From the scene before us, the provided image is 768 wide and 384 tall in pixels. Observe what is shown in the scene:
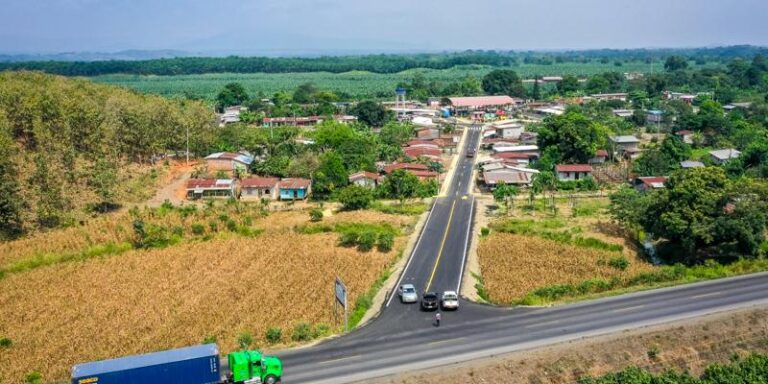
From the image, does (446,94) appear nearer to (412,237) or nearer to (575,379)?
(412,237)

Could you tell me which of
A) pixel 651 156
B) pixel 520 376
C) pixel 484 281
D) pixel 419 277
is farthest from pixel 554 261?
pixel 651 156

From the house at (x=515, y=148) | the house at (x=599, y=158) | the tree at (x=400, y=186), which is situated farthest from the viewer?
the house at (x=515, y=148)

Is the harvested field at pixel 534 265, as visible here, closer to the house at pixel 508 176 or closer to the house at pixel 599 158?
the house at pixel 508 176

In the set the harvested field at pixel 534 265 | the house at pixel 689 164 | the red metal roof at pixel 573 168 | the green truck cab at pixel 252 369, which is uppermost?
the house at pixel 689 164

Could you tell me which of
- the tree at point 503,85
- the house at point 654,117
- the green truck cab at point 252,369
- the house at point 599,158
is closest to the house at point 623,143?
the house at point 599,158

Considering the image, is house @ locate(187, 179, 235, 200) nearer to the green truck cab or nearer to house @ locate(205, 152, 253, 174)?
house @ locate(205, 152, 253, 174)

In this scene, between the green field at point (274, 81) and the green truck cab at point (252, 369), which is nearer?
the green truck cab at point (252, 369)

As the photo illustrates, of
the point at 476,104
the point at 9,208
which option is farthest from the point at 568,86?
the point at 9,208

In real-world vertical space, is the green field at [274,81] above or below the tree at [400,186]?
above

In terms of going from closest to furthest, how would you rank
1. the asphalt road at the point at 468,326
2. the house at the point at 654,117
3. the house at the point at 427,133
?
1. the asphalt road at the point at 468,326
2. the house at the point at 427,133
3. the house at the point at 654,117
